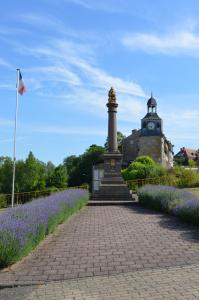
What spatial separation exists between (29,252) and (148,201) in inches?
449

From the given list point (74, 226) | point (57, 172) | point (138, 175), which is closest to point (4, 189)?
point (57, 172)

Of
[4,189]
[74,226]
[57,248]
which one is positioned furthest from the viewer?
[4,189]

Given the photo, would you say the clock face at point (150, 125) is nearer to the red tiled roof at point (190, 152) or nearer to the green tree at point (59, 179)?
the green tree at point (59, 179)

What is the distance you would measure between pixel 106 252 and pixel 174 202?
24.2 ft

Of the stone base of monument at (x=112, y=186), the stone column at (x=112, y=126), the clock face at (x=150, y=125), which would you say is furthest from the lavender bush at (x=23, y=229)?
the clock face at (x=150, y=125)

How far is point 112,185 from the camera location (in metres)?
25.2

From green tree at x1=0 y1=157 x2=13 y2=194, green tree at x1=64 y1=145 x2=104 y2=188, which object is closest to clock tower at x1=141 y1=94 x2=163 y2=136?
green tree at x1=64 y1=145 x2=104 y2=188

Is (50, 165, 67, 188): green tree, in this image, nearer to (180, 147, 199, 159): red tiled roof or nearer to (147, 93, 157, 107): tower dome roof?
(147, 93, 157, 107): tower dome roof

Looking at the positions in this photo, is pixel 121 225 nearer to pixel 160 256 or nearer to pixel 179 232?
pixel 179 232

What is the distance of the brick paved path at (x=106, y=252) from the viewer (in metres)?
6.83

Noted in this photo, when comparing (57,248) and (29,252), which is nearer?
(29,252)

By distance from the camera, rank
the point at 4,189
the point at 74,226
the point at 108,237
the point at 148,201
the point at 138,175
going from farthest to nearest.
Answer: the point at 4,189
the point at 138,175
the point at 148,201
the point at 74,226
the point at 108,237

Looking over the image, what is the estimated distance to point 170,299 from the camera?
5.20 meters

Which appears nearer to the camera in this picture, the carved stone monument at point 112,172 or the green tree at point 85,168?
the carved stone monument at point 112,172
